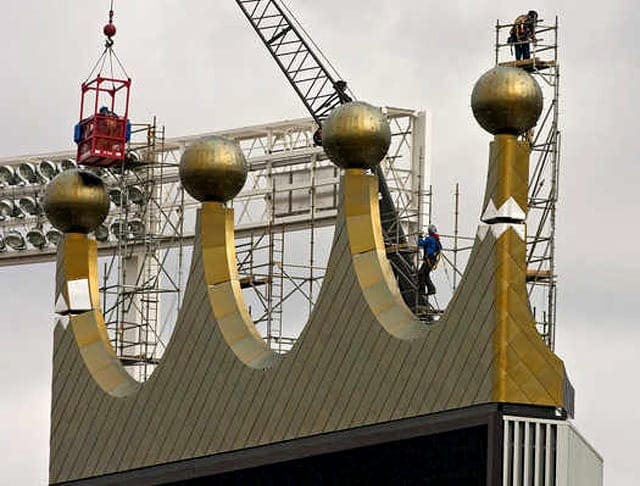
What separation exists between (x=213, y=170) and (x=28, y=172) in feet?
95.8

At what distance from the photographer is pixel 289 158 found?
219 feet

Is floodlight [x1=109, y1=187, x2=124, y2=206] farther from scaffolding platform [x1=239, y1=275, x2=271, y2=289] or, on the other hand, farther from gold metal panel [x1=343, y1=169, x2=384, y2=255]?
gold metal panel [x1=343, y1=169, x2=384, y2=255]

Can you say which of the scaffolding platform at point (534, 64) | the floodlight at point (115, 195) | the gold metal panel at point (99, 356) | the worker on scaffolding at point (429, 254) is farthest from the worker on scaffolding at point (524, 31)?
the floodlight at point (115, 195)

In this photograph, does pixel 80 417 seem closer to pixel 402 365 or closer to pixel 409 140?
pixel 402 365

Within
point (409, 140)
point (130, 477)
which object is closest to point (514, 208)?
point (130, 477)

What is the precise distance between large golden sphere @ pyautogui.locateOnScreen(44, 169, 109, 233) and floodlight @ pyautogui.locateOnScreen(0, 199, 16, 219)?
27166 millimetres

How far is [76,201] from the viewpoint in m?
47.0

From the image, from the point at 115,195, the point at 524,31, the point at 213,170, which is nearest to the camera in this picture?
the point at 213,170

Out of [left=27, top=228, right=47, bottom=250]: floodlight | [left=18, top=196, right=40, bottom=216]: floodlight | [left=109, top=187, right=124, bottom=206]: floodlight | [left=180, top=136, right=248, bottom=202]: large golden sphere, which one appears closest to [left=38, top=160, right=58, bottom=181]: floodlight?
[left=18, top=196, right=40, bottom=216]: floodlight

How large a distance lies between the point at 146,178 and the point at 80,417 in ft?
68.2

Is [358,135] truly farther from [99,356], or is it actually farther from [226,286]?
[99,356]

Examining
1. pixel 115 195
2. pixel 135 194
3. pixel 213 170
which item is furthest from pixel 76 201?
pixel 115 195

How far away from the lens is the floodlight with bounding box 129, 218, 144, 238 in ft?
220

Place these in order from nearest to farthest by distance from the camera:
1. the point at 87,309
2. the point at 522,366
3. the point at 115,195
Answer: the point at 522,366
the point at 87,309
the point at 115,195
